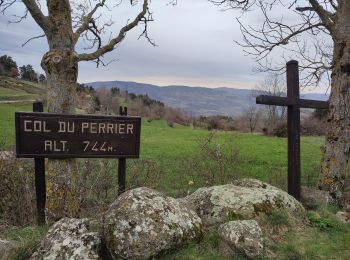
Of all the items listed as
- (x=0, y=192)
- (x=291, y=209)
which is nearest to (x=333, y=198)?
(x=291, y=209)

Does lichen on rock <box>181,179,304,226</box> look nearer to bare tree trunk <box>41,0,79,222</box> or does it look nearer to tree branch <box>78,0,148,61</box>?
bare tree trunk <box>41,0,79,222</box>

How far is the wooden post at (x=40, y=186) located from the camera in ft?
22.1

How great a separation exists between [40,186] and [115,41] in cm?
332

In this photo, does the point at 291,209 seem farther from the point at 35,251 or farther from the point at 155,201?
the point at 35,251

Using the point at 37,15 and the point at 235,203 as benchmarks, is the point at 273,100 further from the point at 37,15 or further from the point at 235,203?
the point at 37,15

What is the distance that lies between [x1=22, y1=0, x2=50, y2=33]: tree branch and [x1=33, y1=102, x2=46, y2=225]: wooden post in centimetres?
138

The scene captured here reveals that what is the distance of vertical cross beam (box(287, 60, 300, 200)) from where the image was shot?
8.12m

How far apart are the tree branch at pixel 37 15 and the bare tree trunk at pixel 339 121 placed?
5.97 m

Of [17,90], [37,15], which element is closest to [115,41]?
[37,15]

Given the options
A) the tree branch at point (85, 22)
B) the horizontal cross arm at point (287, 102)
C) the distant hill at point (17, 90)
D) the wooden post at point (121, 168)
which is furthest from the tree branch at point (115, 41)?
→ the distant hill at point (17, 90)

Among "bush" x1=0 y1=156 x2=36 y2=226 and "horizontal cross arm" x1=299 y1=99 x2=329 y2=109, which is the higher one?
"horizontal cross arm" x1=299 y1=99 x2=329 y2=109

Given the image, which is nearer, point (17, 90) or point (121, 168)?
point (121, 168)

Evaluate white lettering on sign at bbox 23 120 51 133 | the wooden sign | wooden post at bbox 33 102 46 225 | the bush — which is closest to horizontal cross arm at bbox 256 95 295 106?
the wooden sign

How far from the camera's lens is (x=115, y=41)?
27.4ft
